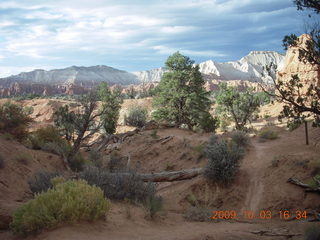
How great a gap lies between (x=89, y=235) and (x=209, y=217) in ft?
13.2

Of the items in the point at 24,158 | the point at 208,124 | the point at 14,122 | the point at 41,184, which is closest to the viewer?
the point at 41,184

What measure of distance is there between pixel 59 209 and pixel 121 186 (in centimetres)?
A: 317

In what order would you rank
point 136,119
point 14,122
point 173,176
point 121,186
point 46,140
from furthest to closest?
1. point 136,119
2. point 46,140
3. point 14,122
4. point 173,176
5. point 121,186

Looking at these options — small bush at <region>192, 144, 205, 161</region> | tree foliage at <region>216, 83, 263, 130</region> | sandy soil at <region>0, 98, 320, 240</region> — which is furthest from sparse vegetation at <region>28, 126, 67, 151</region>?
tree foliage at <region>216, 83, 263, 130</region>

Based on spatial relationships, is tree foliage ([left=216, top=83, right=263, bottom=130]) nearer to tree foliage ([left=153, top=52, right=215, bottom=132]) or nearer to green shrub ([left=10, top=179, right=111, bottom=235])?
tree foliage ([left=153, top=52, right=215, bottom=132])

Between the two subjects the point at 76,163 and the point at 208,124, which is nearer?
the point at 76,163

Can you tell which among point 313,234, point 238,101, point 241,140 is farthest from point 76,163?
point 238,101

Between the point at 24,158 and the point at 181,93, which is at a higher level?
the point at 181,93

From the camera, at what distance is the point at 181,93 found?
25016mm

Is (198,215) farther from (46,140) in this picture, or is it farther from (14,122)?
(14,122)

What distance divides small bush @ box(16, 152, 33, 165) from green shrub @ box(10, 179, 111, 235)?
25.0 ft

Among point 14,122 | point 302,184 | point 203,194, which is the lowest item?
point 203,194

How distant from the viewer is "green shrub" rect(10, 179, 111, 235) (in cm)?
497

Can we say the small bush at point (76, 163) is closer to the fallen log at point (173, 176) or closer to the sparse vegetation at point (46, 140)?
the sparse vegetation at point (46, 140)
